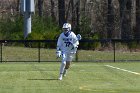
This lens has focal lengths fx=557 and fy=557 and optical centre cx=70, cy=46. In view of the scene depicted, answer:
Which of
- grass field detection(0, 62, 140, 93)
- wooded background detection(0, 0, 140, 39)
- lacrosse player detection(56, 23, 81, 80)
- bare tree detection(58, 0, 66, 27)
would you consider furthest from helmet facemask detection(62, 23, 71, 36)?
bare tree detection(58, 0, 66, 27)

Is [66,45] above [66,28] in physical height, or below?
below

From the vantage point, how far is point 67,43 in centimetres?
2111

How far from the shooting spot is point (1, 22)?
51.1 m

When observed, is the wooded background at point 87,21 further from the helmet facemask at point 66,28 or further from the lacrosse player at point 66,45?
the helmet facemask at point 66,28


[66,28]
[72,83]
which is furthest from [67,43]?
[72,83]

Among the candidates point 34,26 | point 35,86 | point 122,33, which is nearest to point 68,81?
point 35,86

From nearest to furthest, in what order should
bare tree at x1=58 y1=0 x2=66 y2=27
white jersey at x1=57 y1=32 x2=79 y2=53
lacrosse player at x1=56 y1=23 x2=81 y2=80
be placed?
lacrosse player at x1=56 y1=23 x2=81 y2=80, white jersey at x1=57 y1=32 x2=79 y2=53, bare tree at x1=58 y1=0 x2=66 y2=27

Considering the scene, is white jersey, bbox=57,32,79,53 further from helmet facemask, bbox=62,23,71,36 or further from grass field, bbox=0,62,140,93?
grass field, bbox=0,62,140,93

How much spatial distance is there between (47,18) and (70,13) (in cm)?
1642

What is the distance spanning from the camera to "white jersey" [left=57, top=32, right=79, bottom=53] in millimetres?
20959

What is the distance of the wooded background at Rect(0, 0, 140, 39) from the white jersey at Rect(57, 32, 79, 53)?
21.9m

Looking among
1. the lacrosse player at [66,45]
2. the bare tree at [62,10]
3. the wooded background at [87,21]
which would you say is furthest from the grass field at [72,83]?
the bare tree at [62,10]

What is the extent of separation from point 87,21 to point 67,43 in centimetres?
3124

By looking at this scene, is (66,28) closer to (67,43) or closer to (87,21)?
(67,43)
